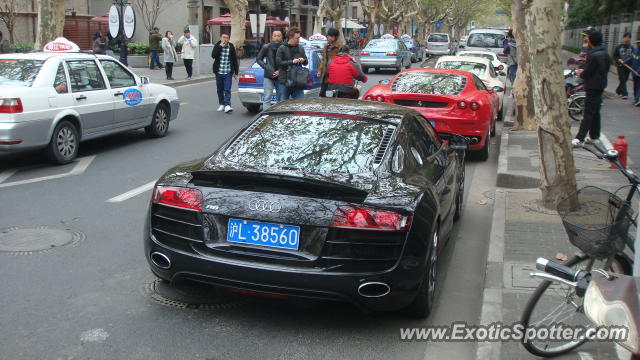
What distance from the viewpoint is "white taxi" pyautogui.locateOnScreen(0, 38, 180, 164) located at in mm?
9328

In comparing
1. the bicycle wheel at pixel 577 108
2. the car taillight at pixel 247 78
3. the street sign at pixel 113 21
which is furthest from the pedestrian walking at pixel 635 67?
the street sign at pixel 113 21

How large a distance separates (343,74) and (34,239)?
6354 mm

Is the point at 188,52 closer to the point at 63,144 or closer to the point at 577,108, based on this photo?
the point at 577,108

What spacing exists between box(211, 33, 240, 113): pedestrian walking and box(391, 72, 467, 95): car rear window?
585cm

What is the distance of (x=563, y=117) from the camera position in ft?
25.5

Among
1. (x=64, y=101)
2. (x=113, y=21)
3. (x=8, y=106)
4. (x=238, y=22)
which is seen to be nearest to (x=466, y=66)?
(x=64, y=101)

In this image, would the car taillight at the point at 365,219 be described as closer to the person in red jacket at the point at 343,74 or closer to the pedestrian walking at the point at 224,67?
the person in red jacket at the point at 343,74

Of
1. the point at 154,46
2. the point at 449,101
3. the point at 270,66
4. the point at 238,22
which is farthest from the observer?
the point at 238,22

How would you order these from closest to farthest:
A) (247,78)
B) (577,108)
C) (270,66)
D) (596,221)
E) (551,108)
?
(596,221) < (551,108) < (270,66) < (577,108) < (247,78)

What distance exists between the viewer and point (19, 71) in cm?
991

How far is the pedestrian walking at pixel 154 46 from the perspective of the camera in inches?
1119

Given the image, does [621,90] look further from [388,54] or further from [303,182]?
[303,182]

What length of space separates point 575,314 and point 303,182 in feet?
6.02

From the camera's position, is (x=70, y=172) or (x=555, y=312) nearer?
(x=555, y=312)
